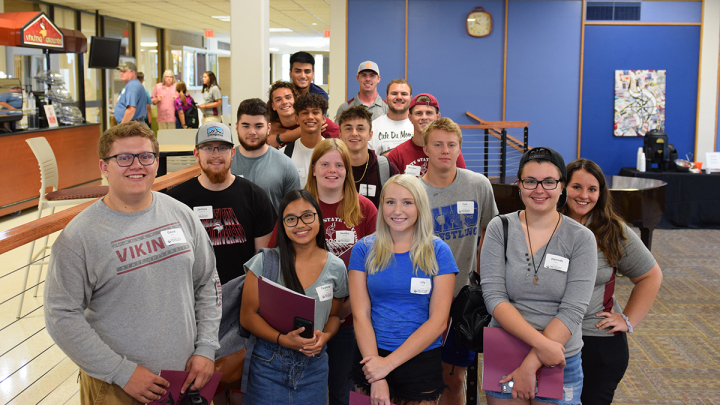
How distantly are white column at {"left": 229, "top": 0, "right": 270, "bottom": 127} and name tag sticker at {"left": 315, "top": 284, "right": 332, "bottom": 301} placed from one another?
300 cm

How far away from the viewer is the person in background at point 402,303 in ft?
6.41

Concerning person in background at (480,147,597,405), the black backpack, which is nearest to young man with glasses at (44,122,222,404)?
the black backpack

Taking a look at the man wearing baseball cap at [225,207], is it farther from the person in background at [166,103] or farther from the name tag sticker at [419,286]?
the person in background at [166,103]

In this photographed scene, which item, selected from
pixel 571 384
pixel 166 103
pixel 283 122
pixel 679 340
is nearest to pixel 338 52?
pixel 166 103

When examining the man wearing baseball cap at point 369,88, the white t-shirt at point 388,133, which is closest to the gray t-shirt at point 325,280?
the white t-shirt at point 388,133

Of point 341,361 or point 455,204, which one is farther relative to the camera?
point 455,204

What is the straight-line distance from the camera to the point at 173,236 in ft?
5.76

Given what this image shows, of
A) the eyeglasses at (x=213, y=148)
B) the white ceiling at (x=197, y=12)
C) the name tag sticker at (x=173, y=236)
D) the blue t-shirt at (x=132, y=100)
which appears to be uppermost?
the white ceiling at (x=197, y=12)

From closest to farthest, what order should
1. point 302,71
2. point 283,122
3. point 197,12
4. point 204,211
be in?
point 204,211 < point 283,122 < point 302,71 < point 197,12

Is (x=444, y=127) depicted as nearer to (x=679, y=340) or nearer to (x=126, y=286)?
(x=126, y=286)

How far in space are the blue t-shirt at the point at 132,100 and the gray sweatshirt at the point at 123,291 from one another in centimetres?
827

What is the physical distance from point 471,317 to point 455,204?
0.62 m

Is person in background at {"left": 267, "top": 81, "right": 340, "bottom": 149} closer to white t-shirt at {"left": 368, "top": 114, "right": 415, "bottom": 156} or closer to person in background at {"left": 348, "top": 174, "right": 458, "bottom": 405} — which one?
white t-shirt at {"left": 368, "top": 114, "right": 415, "bottom": 156}

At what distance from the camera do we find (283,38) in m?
19.1
